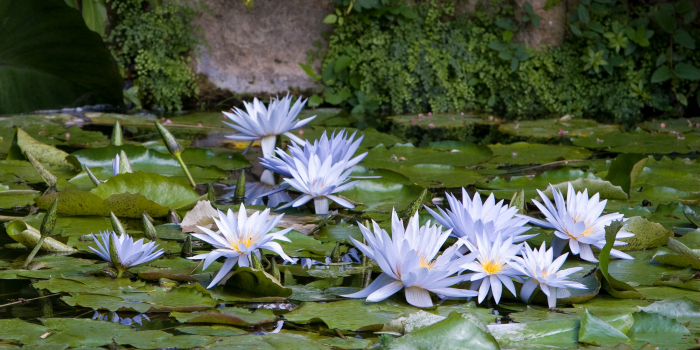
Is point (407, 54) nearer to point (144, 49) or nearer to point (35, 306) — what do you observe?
point (144, 49)

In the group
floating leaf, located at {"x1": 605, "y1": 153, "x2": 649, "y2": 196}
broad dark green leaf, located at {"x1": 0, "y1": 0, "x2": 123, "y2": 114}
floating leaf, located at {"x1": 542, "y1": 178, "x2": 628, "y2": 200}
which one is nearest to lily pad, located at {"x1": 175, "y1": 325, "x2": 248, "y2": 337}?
floating leaf, located at {"x1": 542, "y1": 178, "x2": 628, "y2": 200}

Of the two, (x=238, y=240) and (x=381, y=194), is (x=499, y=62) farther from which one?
(x=238, y=240)

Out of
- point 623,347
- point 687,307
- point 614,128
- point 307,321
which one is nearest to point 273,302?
point 307,321

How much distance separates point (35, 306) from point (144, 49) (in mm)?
4054

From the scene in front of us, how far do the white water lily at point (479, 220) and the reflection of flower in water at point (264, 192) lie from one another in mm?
653

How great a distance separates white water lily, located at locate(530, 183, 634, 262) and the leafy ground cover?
0.14 ft

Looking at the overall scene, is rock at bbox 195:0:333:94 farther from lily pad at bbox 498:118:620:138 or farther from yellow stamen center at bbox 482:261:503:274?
yellow stamen center at bbox 482:261:503:274

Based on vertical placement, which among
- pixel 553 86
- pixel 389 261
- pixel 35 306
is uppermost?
pixel 553 86

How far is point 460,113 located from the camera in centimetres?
467

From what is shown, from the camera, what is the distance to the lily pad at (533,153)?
248cm

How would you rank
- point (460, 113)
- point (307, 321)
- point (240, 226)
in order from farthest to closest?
1. point (460, 113)
2. point (240, 226)
3. point (307, 321)

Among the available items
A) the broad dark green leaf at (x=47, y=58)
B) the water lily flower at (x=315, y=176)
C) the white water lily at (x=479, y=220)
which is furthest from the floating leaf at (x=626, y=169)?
the broad dark green leaf at (x=47, y=58)

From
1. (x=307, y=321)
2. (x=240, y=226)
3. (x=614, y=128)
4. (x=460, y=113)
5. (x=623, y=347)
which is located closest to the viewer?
(x=623, y=347)

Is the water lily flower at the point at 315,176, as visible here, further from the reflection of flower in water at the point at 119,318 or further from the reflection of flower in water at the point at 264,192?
the reflection of flower in water at the point at 119,318
